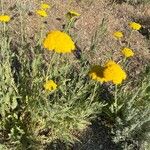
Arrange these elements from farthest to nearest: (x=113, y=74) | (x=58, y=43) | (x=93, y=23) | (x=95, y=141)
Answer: (x=93, y=23), (x=95, y=141), (x=113, y=74), (x=58, y=43)

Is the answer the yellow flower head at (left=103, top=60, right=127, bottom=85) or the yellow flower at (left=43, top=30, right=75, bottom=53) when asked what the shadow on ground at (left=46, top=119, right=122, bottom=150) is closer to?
the yellow flower head at (left=103, top=60, right=127, bottom=85)

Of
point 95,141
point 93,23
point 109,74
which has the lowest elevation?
point 95,141

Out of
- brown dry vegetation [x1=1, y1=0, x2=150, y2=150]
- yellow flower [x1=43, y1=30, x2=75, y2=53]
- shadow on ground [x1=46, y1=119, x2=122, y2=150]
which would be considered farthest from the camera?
brown dry vegetation [x1=1, y1=0, x2=150, y2=150]

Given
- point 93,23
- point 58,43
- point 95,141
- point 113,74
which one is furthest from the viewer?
point 93,23

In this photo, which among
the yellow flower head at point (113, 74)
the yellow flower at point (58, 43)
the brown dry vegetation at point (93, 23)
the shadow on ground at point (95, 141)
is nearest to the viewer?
the yellow flower at point (58, 43)

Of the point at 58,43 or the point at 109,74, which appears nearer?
the point at 58,43

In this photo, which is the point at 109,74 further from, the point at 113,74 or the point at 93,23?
the point at 93,23

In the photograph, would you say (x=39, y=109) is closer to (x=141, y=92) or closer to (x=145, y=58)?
(x=141, y=92)

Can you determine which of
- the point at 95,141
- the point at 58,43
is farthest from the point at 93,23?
the point at 58,43

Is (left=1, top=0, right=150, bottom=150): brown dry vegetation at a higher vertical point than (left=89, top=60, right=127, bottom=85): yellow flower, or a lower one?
higher

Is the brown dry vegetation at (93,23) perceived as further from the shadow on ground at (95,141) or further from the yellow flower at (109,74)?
the yellow flower at (109,74)

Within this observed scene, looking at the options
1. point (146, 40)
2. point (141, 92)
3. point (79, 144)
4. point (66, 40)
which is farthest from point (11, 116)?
point (146, 40)

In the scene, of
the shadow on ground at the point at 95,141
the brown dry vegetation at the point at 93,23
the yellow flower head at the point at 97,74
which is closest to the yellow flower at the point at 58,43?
the yellow flower head at the point at 97,74

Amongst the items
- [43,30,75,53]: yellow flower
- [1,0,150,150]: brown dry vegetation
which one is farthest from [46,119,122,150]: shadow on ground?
[43,30,75,53]: yellow flower
